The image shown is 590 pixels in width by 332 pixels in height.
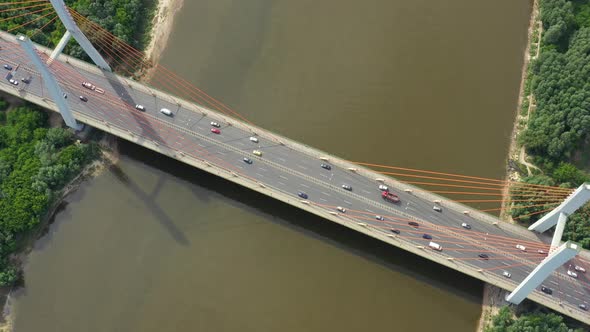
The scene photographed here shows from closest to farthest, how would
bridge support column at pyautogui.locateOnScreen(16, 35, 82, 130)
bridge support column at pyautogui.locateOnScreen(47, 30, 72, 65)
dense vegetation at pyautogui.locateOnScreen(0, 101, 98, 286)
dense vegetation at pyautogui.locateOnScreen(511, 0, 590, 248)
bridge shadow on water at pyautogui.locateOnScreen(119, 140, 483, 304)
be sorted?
bridge support column at pyautogui.locateOnScreen(16, 35, 82, 130)
bridge shadow on water at pyautogui.locateOnScreen(119, 140, 483, 304)
dense vegetation at pyautogui.locateOnScreen(0, 101, 98, 286)
dense vegetation at pyautogui.locateOnScreen(511, 0, 590, 248)
bridge support column at pyautogui.locateOnScreen(47, 30, 72, 65)

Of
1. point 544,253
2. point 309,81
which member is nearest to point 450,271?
point 544,253

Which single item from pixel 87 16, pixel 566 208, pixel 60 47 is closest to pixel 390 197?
pixel 566 208

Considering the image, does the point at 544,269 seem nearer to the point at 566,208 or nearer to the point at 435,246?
the point at 566,208

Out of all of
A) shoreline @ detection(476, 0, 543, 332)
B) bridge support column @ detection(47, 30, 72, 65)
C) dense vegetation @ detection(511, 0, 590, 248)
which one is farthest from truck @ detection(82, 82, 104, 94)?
dense vegetation @ detection(511, 0, 590, 248)

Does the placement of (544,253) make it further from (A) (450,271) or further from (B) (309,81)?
(B) (309,81)

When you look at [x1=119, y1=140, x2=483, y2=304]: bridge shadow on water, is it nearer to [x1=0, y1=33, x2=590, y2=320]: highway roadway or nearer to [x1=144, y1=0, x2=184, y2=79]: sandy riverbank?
[x1=0, y1=33, x2=590, y2=320]: highway roadway
